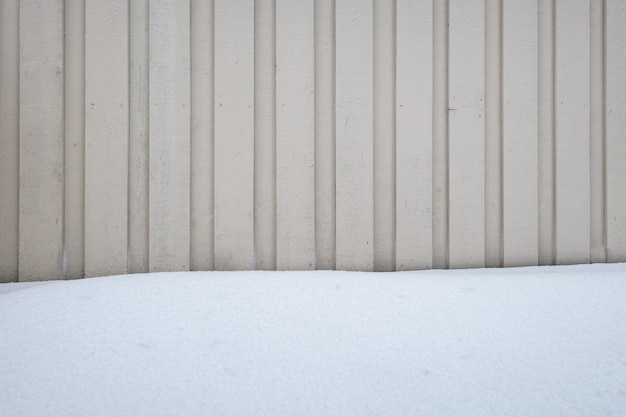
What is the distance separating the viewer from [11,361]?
31.0 inches

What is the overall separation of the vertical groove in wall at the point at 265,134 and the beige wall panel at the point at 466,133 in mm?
584

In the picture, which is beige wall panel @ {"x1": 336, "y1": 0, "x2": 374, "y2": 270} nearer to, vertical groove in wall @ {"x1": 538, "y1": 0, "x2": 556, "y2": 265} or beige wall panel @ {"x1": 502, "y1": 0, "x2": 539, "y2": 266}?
beige wall panel @ {"x1": 502, "y1": 0, "x2": 539, "y2": 266}

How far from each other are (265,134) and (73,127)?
59 centimetres

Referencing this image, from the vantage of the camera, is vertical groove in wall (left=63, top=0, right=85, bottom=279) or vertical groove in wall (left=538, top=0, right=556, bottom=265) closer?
vertical groove in wall (left=63, top=0, right=85, bottom=279)

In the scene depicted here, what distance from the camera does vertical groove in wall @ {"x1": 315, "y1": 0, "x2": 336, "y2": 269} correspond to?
140 cm

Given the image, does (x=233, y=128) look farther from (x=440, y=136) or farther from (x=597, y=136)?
(x=597, y=136)

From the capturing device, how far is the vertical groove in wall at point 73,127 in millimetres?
1351

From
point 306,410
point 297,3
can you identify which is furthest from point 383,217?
point 306,410

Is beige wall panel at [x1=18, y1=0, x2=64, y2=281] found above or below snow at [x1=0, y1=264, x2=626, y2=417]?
above

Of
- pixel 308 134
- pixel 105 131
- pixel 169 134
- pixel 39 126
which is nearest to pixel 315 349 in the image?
pixel 308 134

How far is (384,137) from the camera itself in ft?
4.68

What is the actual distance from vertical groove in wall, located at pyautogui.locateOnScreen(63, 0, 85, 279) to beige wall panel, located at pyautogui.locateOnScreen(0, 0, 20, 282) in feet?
0.49

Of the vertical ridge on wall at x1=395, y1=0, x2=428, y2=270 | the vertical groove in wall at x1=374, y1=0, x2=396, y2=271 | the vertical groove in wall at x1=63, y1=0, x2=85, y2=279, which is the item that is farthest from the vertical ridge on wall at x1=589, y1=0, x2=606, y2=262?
the vertical groove in wall at x1=63, y1=0, x2=85, y2=279

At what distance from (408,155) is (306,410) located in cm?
95
